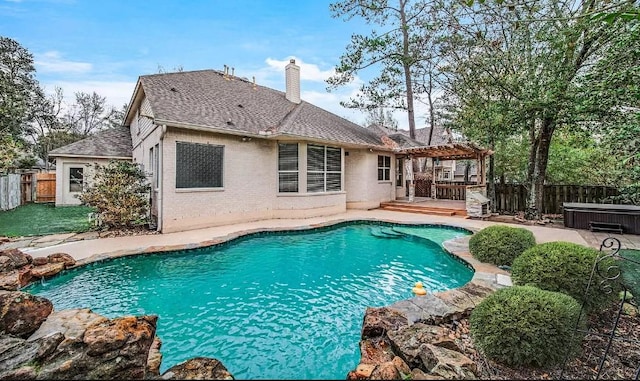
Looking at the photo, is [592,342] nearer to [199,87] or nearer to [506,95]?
[506,95]

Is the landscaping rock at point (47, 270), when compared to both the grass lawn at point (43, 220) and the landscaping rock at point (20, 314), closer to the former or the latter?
the landscaping rock at point (20, 314)

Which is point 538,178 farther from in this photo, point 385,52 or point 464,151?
point 385,52

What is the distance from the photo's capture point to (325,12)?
15.3 meters

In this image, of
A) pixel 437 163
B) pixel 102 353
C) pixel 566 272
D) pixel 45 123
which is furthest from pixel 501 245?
pixel 45 123

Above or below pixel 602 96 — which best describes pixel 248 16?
above

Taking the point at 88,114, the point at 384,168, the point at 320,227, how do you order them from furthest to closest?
1. the point at 88,114
2. the point at 384,168
3. the point at 320,227

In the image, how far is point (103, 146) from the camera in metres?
15.9

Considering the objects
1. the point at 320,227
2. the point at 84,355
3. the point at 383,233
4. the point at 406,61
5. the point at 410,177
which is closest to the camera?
the point at 84,355

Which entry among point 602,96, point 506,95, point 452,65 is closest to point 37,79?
point 452,65

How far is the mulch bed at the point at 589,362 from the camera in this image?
2.73 metres

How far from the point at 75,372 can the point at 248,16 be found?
13179 mm

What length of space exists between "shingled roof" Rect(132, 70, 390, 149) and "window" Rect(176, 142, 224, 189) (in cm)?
81

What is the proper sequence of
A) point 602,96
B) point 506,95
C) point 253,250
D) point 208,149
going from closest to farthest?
point 602,96 < point 253,250 < point 208,149 < point 506,95

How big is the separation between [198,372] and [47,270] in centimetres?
523
